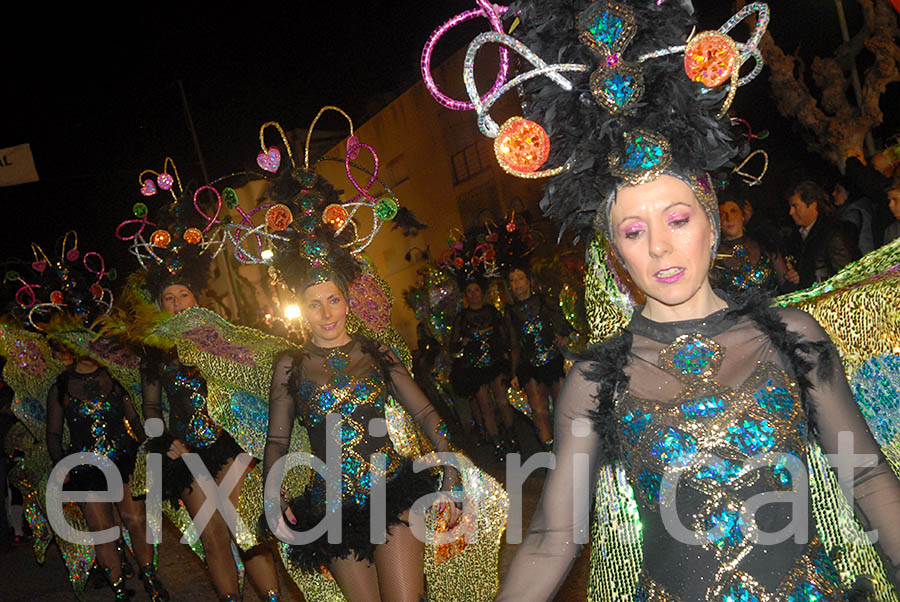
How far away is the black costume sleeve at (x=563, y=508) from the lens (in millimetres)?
2178

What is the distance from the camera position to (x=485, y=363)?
32.9ft

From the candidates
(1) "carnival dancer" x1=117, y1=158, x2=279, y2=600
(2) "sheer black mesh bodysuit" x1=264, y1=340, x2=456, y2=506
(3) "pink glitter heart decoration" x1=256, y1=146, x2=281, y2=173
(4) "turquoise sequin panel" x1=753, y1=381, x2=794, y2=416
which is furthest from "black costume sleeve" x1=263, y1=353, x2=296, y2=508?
(4) "turquoise sequin panel" x1=753, y1=381, x2=794, y2=416

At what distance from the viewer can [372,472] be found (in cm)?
425

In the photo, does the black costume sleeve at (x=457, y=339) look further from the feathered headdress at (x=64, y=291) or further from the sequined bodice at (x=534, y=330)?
the feathered headdress at (x=64, y=291)

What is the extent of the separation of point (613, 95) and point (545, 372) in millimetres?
7091

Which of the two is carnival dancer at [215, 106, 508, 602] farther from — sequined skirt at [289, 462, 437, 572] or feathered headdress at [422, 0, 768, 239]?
feathered headdress at [422, 0, 768, 239]

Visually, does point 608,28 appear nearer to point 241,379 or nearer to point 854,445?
point 854,445

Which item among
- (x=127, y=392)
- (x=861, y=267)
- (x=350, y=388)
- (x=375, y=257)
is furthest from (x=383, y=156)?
(x=861, y=267)

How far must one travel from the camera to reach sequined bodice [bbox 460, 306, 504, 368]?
32.6 ft

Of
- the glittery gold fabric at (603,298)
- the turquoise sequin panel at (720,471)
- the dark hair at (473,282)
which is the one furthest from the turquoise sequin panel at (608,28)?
the dark hair at (473,282)

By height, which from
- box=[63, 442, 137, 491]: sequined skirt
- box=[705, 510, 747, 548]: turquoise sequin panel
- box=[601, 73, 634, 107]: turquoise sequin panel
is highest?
box=[63, 442, 137, 491]: sequined skirt

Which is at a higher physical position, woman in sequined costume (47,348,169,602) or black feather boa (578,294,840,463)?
woman in sequined costume (47,348,169,602)

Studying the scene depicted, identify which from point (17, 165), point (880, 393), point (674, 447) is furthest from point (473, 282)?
point (674, 447)

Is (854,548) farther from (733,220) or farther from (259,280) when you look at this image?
(259,280)
